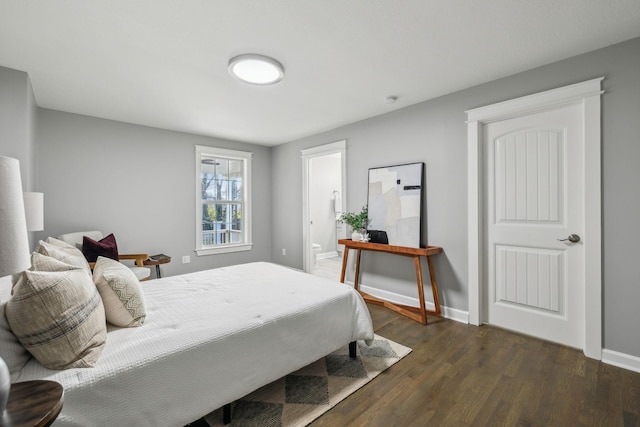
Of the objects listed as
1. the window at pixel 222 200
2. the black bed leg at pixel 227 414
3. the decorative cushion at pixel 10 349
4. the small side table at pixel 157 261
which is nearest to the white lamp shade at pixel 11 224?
the decorative cushion at pixel 10 349

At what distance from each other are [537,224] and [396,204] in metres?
1.39

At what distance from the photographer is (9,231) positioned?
796 mm

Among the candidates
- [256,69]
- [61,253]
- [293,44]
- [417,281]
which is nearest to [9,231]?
[61,253]

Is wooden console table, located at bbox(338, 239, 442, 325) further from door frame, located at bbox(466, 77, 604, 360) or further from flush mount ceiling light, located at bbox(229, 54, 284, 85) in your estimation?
flush mount ceiling light, located at bbox(229, 54, 284, 85)

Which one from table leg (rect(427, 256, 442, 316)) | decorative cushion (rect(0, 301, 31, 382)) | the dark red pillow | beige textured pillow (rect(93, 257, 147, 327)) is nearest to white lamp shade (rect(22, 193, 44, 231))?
beige textured pillow (rect(93, 257, 147, 327))

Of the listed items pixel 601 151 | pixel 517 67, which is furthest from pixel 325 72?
pixel 601 151

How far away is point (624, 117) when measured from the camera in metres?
2.12

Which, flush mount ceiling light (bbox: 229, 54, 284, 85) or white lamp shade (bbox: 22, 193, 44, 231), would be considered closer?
white lamp shade (bbox: 22, 193, 44, 231)

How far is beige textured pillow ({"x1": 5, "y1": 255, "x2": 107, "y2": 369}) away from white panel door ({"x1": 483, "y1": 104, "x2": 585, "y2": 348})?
10.4ft

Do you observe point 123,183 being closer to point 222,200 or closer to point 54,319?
point 222,200

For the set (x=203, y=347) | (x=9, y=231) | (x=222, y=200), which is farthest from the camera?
(x=222, y=200)

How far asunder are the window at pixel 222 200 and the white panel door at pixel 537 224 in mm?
3871

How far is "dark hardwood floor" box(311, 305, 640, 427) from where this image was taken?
165 cm

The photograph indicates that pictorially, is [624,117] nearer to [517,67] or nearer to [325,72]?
[517,67]
